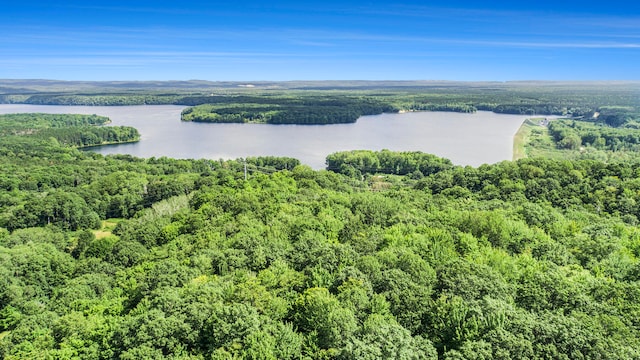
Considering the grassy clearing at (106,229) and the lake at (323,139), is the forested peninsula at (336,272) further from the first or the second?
the lake at (323,139)

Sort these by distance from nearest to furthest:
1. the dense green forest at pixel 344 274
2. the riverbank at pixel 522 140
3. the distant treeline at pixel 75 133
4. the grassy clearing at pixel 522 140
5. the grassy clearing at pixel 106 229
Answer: the dense green forest at pixel 344 274, the grassy clearing at pixel 106 229, the riverbank at pixel 522 140, the grassy clearing at pixel 522 140, the distant treeline at pixel 75 133

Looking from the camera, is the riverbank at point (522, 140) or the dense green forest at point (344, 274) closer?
the dense green forest at point (344, 274)

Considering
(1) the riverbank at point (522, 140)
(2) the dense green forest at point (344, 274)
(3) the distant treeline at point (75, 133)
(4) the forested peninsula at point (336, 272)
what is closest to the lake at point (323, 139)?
(1) the riverbank at point (522, 140)

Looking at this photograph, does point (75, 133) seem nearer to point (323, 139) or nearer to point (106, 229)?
point (323, 139)

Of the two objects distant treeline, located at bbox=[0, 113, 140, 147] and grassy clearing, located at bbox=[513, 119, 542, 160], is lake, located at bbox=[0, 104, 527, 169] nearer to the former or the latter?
grassy clearing, located at bbox=[513, 119, 542, 160]

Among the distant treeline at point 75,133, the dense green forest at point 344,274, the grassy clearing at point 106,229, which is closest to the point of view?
the dense green forest at point 344,274

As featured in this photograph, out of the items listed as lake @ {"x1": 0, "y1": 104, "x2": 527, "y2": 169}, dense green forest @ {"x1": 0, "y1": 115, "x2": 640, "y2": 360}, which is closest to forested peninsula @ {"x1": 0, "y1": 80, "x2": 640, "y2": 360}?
dense green forest @ {"x1": 0, "y1": 115, "x2": 640, "y2": 360}
